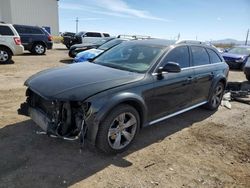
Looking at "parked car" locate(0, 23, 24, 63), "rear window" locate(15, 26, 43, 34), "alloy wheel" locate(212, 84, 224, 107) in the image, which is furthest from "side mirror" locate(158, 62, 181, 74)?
"rear window" locate(15, 26, 43, 34)

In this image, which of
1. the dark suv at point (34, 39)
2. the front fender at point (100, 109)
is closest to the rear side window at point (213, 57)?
the front fender at point (100, 109)

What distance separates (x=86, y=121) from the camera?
11.5ft

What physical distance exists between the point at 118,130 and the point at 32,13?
42.0m

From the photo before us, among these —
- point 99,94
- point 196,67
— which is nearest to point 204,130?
point 196,67

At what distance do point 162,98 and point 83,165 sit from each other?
5.72ft

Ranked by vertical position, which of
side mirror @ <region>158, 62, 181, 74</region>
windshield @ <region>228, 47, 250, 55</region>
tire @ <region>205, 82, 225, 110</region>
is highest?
side mirror @ <region>158, 62, 181, 74</region>

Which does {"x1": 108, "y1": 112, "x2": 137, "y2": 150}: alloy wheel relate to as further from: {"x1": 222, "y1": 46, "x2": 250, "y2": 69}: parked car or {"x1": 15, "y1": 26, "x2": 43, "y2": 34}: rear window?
{"x1": 15, "y1": 26, "x2": 43, "y2": 34}: rear window

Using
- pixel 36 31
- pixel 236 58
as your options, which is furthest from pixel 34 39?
pixel 236 58

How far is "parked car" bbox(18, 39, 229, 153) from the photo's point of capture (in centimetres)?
356

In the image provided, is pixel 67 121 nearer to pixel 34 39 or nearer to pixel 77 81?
pixel 77 81

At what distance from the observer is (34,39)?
17.5m

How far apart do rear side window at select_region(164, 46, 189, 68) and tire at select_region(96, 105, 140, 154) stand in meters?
1.33

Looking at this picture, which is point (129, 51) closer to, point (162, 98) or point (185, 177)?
point (162, 98)

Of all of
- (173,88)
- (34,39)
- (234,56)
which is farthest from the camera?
(34,39)
